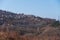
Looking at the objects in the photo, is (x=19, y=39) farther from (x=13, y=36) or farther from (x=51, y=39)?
(x=51, y=39)

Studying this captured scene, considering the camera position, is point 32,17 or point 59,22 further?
point 32,17

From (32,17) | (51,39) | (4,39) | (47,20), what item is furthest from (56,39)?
(32,17)

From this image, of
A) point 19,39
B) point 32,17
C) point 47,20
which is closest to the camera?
point 19,39

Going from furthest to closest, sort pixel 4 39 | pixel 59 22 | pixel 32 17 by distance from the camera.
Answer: pixel 32 17
pixel 59 22
pixel 4 39

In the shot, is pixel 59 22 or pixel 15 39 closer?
pixel 15 39

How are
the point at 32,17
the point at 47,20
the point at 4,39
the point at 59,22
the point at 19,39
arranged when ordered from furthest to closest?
the point at 32,17 → the point at 47,20 → the point at 59,22 → the point at 19,39 → the point at 4,39

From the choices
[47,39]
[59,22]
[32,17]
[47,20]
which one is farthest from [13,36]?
[32,17]

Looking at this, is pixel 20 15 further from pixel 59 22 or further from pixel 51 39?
pixel 51 39

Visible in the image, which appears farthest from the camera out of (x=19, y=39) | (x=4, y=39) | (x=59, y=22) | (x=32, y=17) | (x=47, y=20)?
(x=32, y=17)
